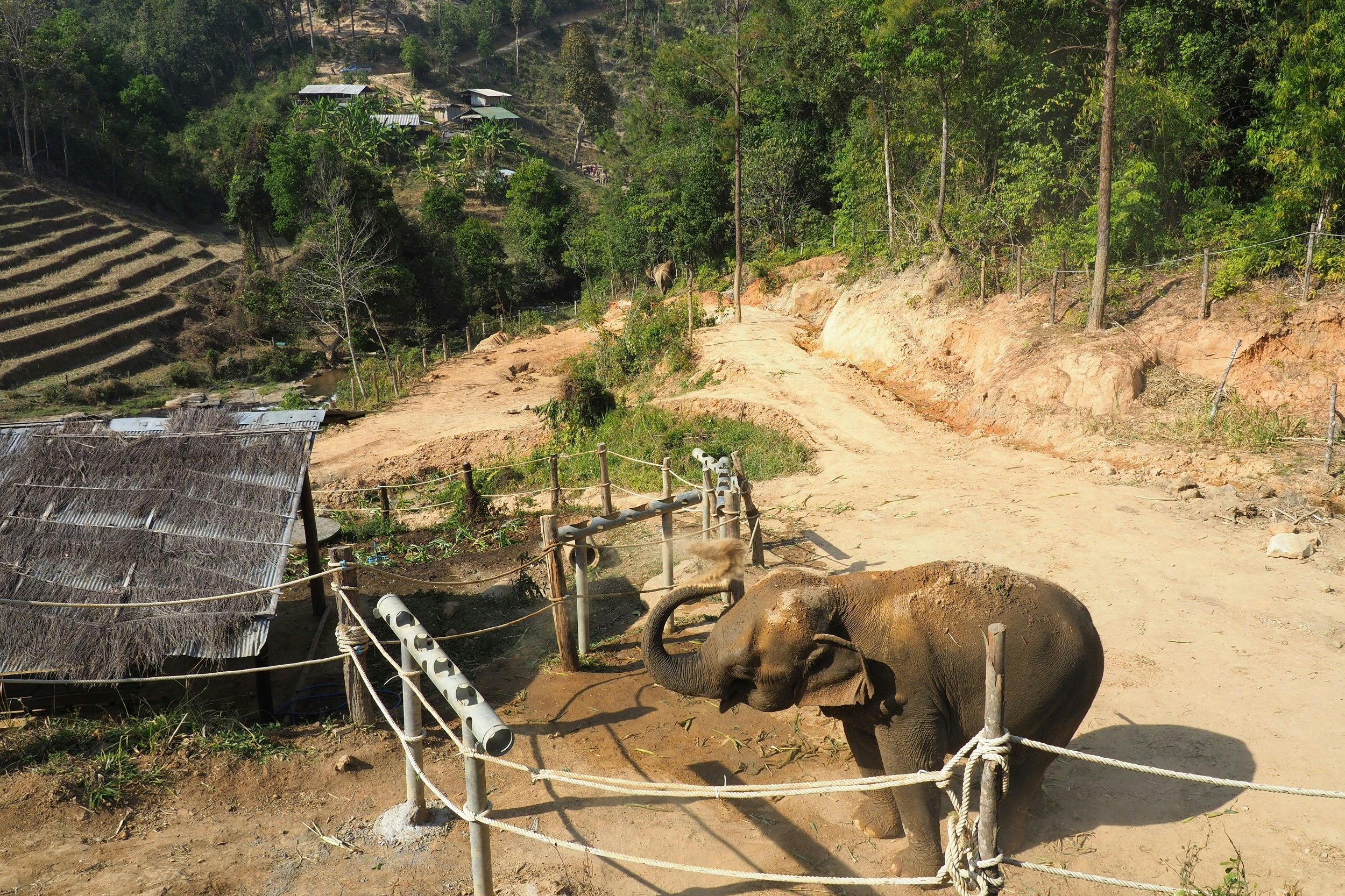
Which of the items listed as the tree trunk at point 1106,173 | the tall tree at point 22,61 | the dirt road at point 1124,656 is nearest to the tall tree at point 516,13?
the tall tree at point 22,61

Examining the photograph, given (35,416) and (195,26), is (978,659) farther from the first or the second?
(195,26)

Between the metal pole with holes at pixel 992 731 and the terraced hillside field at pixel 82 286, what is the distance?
3555 centimetres

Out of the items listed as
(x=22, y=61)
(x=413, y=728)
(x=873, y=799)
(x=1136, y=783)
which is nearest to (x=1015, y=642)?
(x=873, y=799)

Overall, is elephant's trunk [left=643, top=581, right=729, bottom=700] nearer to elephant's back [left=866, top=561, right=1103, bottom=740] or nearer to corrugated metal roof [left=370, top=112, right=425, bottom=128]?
elephant's back [left=866, top=561, right=1103, bottom=740]

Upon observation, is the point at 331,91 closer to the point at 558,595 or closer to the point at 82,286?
the point at 82,286

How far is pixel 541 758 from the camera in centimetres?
667

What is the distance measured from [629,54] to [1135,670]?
3239 inches

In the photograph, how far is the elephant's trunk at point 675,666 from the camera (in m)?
5.33

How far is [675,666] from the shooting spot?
17.7 feet

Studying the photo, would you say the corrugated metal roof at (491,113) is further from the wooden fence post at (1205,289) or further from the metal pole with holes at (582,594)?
the metal pole with holes at (582,594)

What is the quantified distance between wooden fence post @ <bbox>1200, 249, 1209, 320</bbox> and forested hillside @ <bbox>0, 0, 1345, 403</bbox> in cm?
49

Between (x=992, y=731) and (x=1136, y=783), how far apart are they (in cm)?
344

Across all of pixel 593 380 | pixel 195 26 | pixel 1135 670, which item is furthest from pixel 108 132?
pixel 1135 670

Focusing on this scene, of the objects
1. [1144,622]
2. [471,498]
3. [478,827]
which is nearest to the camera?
[478,827]
